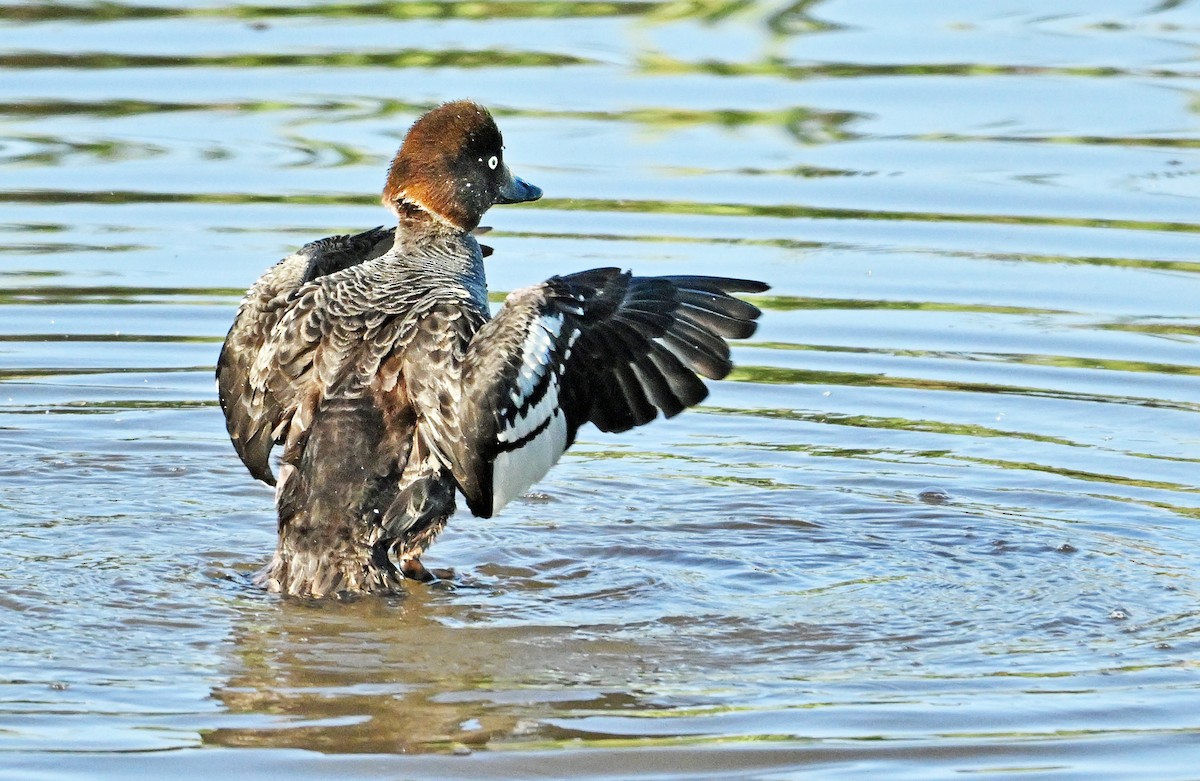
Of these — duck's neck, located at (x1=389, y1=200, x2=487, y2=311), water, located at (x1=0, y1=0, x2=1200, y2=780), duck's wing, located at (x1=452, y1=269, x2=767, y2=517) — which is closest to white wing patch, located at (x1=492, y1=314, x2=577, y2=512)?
duck's wing, located at (x1=452, y1=269, x2=767, y2=517)

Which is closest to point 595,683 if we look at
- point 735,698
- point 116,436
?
point 735,698

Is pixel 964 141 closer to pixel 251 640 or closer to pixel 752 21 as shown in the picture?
pixel 752 21

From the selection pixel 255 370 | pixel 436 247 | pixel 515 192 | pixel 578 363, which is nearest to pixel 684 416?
pixel 515 192

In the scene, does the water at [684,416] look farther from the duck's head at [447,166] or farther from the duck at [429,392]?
the duck's head at [447,166]

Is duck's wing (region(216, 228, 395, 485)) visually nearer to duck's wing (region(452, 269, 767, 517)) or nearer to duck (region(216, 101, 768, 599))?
duck (region(216, 101, 768, 599))

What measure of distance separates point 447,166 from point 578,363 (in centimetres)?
127

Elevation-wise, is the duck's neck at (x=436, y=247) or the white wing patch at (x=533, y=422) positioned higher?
the duck's neck at (x=436, y=247)

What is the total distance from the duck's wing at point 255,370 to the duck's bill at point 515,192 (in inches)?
38.3

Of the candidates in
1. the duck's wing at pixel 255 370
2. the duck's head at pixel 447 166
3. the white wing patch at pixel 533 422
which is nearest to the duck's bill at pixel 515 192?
the duck's head at pixel 447 166

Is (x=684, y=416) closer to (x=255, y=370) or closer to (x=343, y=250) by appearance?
(x=343, y=250)

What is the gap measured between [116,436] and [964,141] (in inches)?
247

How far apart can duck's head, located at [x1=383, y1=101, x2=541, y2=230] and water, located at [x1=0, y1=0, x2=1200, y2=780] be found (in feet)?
4.27

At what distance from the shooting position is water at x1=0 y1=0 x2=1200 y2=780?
6.12 meters

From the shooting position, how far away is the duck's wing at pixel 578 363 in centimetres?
711
